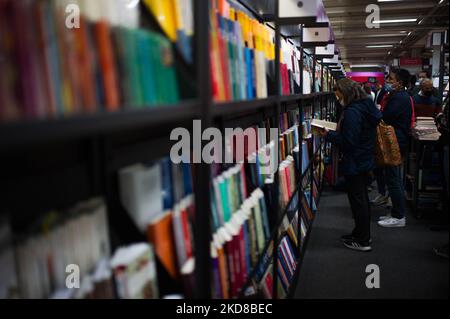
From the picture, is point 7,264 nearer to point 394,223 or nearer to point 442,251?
point 442,251

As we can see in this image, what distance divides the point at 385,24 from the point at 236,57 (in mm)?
12953

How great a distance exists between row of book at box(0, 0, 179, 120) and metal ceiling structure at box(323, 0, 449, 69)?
7578 mm

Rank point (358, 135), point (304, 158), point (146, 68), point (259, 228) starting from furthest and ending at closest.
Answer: point (304, 158)
point (358, 135)
point (259, 228)
point (146, 68)

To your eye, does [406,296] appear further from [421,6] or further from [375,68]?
[375,68]

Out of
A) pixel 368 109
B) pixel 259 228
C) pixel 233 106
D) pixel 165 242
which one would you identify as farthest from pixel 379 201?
pixel 165 242

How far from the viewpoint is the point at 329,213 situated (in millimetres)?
5422

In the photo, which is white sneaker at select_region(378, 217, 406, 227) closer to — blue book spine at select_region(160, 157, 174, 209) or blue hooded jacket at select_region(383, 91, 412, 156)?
blue hooded jacket at select_region(383, 91, 412, 156)

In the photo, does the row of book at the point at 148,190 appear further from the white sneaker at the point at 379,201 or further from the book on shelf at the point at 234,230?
the white sneaker at the point at 379,201

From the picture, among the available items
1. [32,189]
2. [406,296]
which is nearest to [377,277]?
[406,296]

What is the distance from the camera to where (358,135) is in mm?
3736

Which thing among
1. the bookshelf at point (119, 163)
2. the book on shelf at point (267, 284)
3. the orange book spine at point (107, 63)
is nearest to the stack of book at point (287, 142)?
the book on shelf at point (267, 284)

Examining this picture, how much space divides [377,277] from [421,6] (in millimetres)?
9153

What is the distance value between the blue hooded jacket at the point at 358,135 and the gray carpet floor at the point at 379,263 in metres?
0.81

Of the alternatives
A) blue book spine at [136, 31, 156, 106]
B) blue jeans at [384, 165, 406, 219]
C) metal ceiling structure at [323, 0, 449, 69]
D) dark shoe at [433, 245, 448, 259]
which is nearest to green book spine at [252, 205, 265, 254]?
blue book spine at [136, 31, 156, 106]
